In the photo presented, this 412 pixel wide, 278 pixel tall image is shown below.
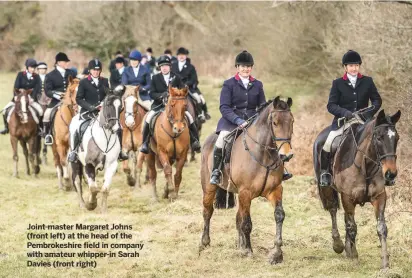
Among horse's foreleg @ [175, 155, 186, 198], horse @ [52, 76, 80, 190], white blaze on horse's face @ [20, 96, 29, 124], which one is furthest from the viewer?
white blaze on horse's face @ [20, 96, 29, 124]

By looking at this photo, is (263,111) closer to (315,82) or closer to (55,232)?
(55,232)

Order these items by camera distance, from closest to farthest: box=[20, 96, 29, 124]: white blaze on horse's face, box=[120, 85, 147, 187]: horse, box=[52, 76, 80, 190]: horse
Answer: box=[52, 76, 80, 190]: horse < box=[120, 85, 147, 187]: horse < box=[20, 96, 29, 124]: white blaze on horse's face

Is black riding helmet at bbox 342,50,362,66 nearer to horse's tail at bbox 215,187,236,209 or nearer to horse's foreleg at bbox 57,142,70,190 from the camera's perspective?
horse's tail at bbox 215,187,236,209

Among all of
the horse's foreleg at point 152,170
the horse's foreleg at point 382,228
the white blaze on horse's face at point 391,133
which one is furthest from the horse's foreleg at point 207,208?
the horse's foreleg at point 152,170

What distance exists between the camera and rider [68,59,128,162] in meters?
13.2

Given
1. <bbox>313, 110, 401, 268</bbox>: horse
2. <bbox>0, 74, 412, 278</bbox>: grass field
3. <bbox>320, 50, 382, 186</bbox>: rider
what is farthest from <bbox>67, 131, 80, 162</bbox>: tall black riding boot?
<bbox>313, 110, 401, 268</bbox>: horse

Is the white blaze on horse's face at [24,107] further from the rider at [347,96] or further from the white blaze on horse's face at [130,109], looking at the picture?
the rider at [347,96]

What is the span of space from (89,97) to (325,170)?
5616 millimetres

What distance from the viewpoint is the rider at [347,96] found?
939cm

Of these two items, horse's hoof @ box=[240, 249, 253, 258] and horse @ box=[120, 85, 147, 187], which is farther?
horse @ box=[120, 85, 147, 187]

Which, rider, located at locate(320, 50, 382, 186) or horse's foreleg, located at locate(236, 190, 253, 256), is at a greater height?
rider, located at locate(320, 50, 382, 186)

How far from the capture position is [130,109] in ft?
46.3

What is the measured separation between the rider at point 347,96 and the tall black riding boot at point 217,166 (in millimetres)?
1350

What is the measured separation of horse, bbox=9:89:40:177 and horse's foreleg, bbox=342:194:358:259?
1032 cm
